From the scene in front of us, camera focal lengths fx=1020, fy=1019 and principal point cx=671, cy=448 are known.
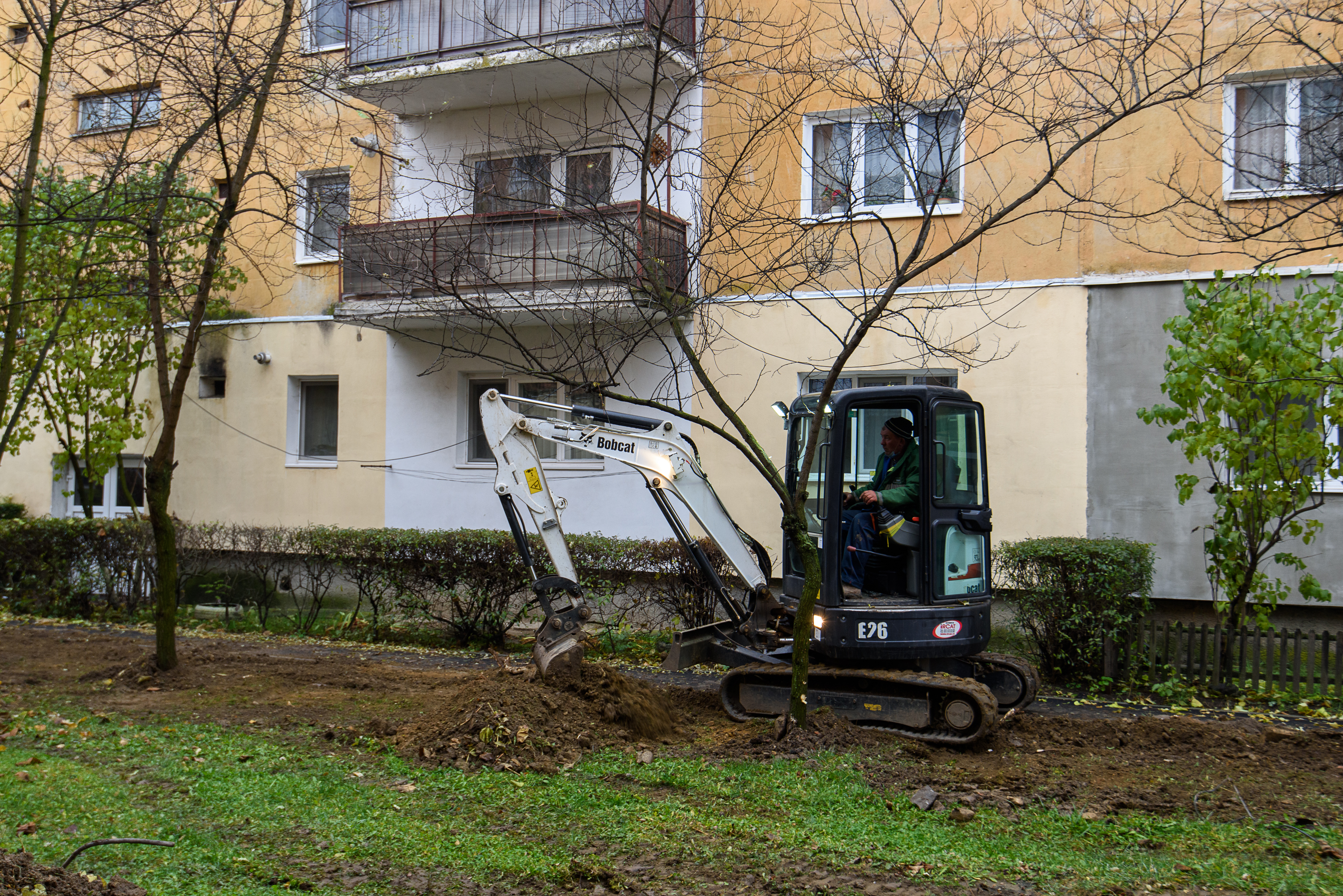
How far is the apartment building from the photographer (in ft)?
30.6

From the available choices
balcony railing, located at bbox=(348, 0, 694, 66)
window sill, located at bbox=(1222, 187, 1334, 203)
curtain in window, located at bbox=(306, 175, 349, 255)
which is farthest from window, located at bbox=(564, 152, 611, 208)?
window sill, located at bbox=(1222, 187, 1334, 203)

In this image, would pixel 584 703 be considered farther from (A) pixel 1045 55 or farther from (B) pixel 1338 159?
(A) pixel 1045 55

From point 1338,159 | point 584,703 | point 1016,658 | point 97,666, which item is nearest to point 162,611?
point 97,666

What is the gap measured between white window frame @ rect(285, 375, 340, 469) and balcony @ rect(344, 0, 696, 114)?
170 inches

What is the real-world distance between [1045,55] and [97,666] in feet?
35.1

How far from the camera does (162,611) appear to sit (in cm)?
883

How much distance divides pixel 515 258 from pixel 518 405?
699 cm

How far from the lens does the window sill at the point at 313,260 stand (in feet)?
50.3

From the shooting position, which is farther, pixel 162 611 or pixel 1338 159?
pixel 162 611

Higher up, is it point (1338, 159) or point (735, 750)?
point (1338, 159)

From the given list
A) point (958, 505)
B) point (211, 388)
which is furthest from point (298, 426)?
point (958, 505)

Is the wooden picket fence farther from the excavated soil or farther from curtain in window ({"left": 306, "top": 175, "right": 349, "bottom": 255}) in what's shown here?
curtain in window ({"left": 306, "top": 175, "right": 349, "bottom": 255})

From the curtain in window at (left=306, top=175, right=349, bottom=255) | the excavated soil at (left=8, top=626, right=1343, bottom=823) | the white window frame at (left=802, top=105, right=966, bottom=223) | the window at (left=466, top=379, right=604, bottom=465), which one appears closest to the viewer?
the excavated soil at (left=8, top=626, right=1343, bottom=823)

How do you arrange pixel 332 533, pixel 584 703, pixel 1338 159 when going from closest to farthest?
pixel 1338 159, pixel 584 703, pixel 332 533
